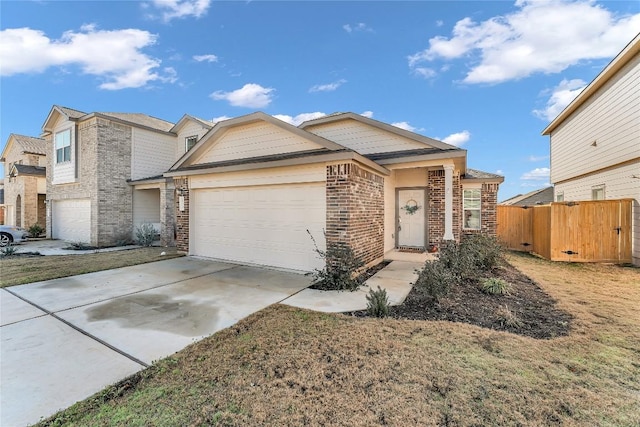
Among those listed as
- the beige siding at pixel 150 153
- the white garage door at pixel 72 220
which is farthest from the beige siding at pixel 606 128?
the white garage door at pixel 72 220

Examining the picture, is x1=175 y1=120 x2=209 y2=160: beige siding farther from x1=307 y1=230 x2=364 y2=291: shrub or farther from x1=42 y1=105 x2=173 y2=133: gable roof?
x1=307 y1=230 x2=364 y2=291: shrub

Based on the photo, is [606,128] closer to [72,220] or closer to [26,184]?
[72,220]

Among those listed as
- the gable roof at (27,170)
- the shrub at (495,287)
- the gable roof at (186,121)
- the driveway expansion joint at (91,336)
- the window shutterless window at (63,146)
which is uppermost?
the gable roof at (186,121)

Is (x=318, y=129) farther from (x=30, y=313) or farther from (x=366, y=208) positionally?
(x=30, y=313)

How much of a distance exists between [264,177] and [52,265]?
6.97 metres

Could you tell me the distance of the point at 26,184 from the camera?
18.6m

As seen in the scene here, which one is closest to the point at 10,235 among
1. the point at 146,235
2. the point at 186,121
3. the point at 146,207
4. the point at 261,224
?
the point at 146,207

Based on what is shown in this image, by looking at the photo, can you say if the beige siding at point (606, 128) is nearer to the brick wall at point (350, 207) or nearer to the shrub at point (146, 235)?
the brick wall at point (350, 207)

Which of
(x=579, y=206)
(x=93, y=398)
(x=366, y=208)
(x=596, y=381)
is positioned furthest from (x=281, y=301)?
(x=579, y=206)

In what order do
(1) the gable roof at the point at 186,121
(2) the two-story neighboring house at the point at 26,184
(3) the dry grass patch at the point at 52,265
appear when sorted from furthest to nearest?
(2) the two-story neighboring house at the point at 26,184, (1) the gable roof at the point at 186,121, (3) the dry grass patch at the point at 52,265

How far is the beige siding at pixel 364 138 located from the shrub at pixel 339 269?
16.7 ft

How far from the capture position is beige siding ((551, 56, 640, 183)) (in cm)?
893

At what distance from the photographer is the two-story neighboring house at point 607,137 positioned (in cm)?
877

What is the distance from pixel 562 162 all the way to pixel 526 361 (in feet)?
55.6
